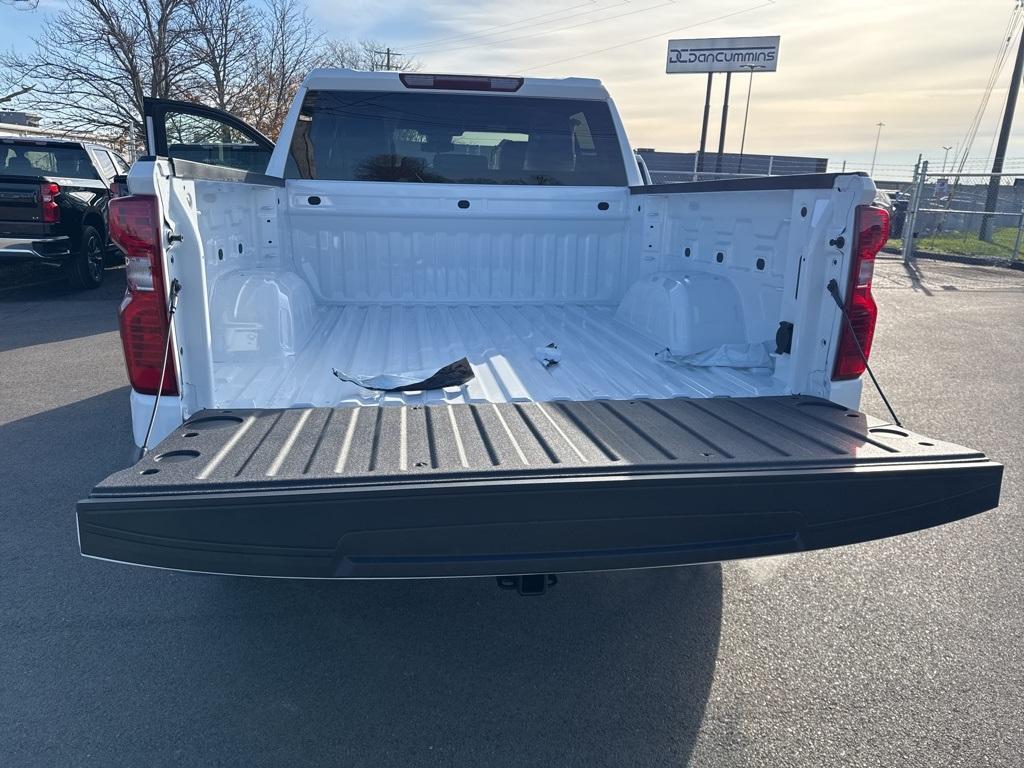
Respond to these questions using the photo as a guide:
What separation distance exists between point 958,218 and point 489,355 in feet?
84.8

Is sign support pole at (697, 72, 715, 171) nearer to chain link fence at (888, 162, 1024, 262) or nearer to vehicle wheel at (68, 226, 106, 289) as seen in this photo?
chain link fence at (888, 162, 1024, 262)

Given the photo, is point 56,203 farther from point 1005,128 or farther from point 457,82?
point 1005,128

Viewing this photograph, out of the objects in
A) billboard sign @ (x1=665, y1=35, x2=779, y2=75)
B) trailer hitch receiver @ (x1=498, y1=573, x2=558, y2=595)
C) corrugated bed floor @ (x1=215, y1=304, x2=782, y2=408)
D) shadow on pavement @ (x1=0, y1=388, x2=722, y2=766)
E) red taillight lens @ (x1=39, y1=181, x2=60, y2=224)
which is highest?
billboard sign @ (x1=665, y1=35, x2=779, y2=75)

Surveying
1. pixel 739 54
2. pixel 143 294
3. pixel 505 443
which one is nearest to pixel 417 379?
pixel 505 443

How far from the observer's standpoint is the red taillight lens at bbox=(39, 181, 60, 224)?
31.5 feet

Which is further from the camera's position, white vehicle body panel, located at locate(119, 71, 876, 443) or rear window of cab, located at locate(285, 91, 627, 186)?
rear window of cab, located at locate(285, 91, 627, 186)

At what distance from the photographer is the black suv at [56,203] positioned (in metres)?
9.57

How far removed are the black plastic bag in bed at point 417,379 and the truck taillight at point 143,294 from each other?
0.75 meters

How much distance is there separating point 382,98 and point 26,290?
9.29m

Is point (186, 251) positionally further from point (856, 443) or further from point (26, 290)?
point (26, 290)

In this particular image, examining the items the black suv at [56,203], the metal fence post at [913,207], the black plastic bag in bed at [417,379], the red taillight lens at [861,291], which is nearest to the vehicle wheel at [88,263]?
the black suv at [56,203]

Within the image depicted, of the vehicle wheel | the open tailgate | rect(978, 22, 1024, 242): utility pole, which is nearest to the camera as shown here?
the open tailgate

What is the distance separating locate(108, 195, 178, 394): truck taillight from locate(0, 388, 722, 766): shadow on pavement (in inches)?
42.3

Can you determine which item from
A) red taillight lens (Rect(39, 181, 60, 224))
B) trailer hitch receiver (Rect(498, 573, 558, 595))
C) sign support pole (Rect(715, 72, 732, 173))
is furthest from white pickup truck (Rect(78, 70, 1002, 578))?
sign support pole (Rect(715, 72, 732, 173))
